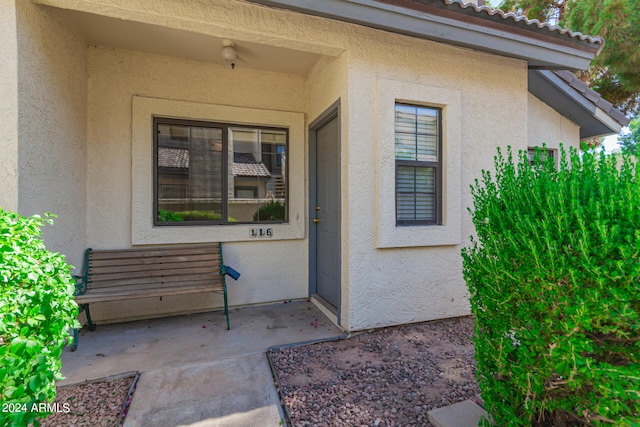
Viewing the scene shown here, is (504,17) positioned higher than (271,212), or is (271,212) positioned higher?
(504,17)

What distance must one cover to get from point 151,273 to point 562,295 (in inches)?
160

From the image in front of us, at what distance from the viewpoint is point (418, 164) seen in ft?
11.9

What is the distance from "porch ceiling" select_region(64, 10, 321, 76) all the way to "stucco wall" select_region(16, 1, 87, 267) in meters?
0.21

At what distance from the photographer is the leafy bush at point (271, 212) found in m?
4.38

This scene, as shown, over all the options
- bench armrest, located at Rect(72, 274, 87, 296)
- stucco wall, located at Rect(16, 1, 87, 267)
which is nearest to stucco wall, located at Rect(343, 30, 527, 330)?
stucco wall, located at Rect(16, 1, 87, 267)

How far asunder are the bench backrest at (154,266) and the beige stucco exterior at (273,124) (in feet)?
0.52

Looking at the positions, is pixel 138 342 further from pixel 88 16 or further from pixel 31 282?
pixel 88 16

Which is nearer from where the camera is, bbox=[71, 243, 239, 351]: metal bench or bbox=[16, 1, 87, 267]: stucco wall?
bbox=[16, 1, 87, 267]: stucco wall

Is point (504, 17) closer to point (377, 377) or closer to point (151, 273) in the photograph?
point (377, 377)

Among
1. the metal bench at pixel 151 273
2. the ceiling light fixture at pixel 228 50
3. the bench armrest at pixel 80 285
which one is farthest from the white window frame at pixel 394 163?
the bench armrest at pixel 80 285

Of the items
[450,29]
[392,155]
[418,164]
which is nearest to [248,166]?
[392,155]

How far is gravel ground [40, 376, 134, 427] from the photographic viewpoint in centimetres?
203

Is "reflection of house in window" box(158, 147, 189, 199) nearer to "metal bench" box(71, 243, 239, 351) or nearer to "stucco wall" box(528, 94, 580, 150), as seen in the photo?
"metal bench" box(71, 243, 239, 351)

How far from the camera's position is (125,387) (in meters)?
2.40
